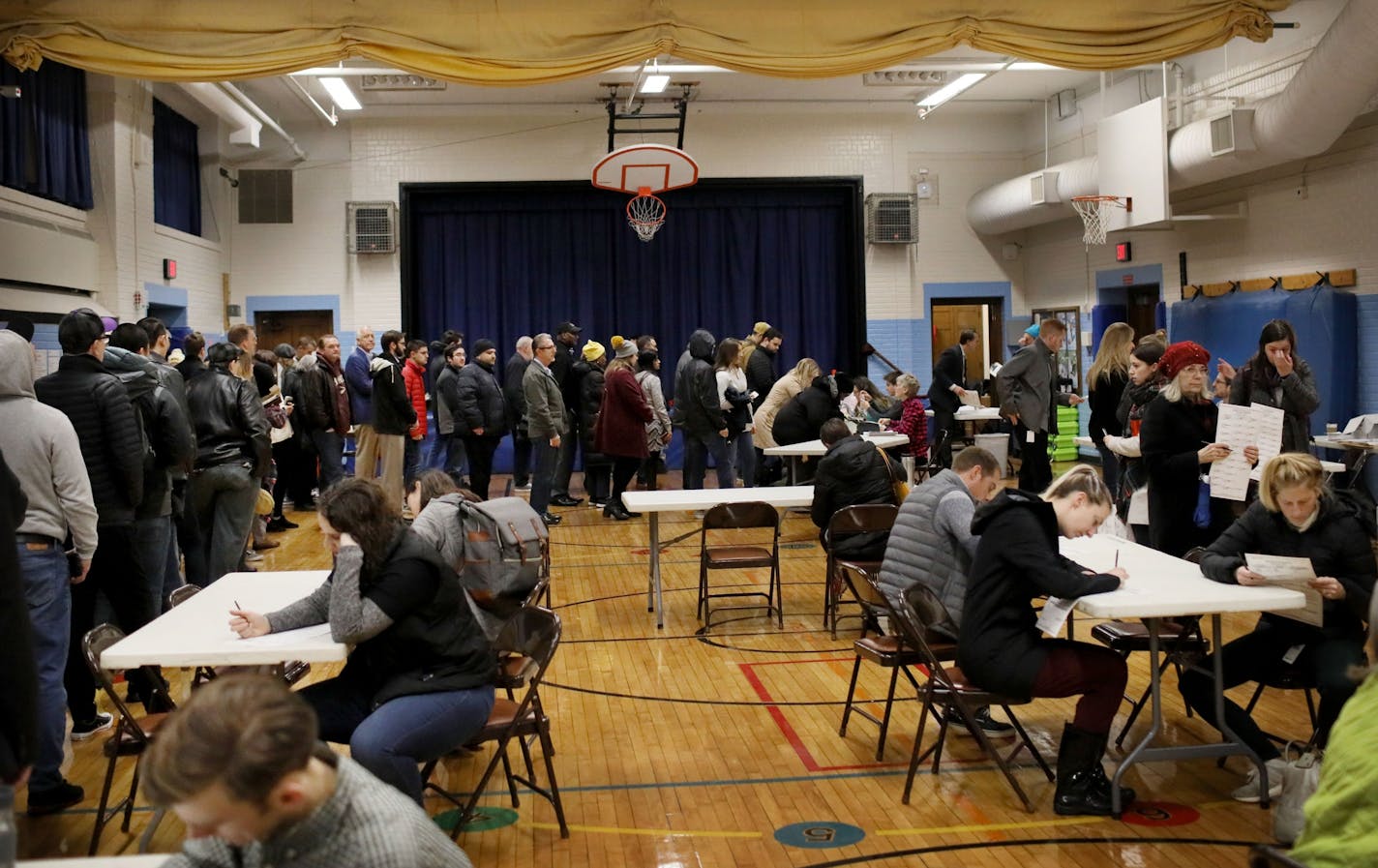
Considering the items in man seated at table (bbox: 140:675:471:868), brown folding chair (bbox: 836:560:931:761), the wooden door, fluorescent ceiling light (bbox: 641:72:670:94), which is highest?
fluorescent ceiling light (bbox: 641:72:670:94)

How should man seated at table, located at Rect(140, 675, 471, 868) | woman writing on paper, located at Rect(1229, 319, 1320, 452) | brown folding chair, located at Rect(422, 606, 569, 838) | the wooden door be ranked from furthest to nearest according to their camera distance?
the wooden door < woman writing on paper, located at Rect(1229, 319, 1320, 452) < brown folding chair, located at Rect(422, 606, 569, 838) < man seated at table, located at Rect(140, 675, 471, 868)

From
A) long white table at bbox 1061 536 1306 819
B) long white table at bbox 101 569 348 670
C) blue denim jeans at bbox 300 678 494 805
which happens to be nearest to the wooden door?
long white table at bbox 101 569 348 670

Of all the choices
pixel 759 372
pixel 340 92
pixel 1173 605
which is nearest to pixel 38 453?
pixel 1173 605

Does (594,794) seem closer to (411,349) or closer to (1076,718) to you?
(1076,718)

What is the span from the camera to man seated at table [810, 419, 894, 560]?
6.61 meters

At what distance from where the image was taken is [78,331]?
4.80 metres

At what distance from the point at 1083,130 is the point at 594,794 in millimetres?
11635

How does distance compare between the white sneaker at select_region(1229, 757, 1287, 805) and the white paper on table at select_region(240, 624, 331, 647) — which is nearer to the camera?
the white paper on table at select_region(240, 624, 331, 647)

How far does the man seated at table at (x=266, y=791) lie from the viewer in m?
1.66

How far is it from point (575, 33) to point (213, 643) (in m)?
3.37

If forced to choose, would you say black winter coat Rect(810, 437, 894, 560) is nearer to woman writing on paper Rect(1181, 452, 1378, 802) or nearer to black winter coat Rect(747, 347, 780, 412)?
woman writing on paper Rect(1181, 452, 1378, 802)

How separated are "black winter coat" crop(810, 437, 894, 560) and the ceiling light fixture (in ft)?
22.0

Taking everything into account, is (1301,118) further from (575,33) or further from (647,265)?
(647,265)

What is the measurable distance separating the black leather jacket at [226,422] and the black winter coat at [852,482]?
296 cm
